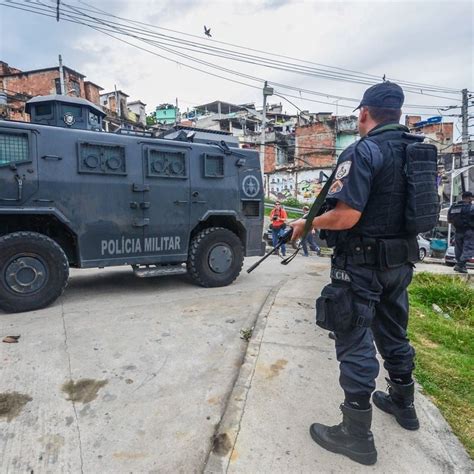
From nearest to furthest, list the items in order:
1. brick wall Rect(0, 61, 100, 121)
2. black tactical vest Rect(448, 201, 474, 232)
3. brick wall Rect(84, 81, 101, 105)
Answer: black tactical vest Rect(448, 201, 474, 232), brick wall Rect(0, 61, 100, 121), brick wall Rect(84, 81, 101, 105)

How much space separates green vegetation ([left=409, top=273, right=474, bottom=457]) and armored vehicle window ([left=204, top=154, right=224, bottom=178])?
319cm

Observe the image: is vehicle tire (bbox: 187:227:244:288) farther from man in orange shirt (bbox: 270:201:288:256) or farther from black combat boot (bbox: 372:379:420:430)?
man in orange shirt (bbox: 270:201:288:256)

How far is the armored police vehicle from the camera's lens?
13.1 feet

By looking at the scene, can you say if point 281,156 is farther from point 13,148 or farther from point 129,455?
point 129,455

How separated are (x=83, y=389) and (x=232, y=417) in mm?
1059

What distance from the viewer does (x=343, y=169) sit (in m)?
1.86

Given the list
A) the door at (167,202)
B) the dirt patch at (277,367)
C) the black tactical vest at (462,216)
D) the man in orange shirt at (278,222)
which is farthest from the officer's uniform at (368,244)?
the man in orange shirt at (278,222)

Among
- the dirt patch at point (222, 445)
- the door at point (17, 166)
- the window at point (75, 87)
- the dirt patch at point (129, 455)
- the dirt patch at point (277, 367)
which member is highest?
the window at point (75, 87)

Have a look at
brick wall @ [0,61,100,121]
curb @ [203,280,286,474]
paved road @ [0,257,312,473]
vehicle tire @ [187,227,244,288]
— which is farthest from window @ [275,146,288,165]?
curb @ [203,280,286,474]

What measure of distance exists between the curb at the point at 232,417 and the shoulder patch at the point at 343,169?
144 centimetres

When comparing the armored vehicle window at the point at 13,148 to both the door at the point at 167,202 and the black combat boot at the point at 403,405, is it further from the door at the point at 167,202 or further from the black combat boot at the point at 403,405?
the black combat boot at the point at 403,405

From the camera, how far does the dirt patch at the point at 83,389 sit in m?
2.32

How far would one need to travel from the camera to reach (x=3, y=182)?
3891 mm

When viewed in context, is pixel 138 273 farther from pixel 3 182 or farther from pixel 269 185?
pixel 269 185
